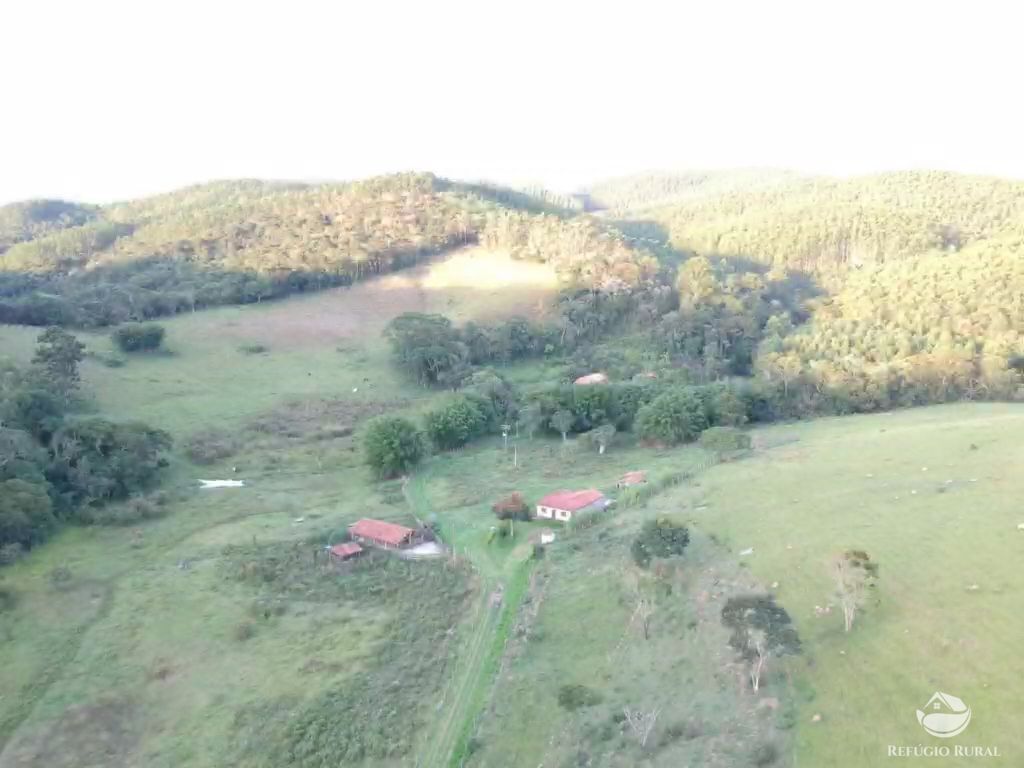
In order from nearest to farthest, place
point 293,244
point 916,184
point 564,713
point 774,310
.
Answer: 1. point 564,713
2. point 774,310
3. point 293,244
4. point 916,184

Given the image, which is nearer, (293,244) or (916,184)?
(293,244)

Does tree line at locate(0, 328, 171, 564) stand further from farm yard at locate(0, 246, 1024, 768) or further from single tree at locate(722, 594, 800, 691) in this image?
single tree at locate(722, 594, 800, 691)

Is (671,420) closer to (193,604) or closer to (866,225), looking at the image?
(193,604)

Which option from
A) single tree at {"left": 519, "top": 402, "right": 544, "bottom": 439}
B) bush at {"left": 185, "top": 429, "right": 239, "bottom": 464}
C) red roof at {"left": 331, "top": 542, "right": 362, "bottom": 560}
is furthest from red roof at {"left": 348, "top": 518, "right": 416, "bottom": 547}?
single tree at {"left": 519, "top": 402, "right": 544, "bottom": 439}

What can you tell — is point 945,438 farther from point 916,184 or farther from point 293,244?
point 916,184

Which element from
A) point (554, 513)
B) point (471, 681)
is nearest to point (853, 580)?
point (471, 681)

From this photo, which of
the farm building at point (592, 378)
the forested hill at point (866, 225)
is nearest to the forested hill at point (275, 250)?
the farm building at point (592, 378)

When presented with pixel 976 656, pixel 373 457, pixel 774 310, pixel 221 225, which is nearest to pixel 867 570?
pixel 976 656
